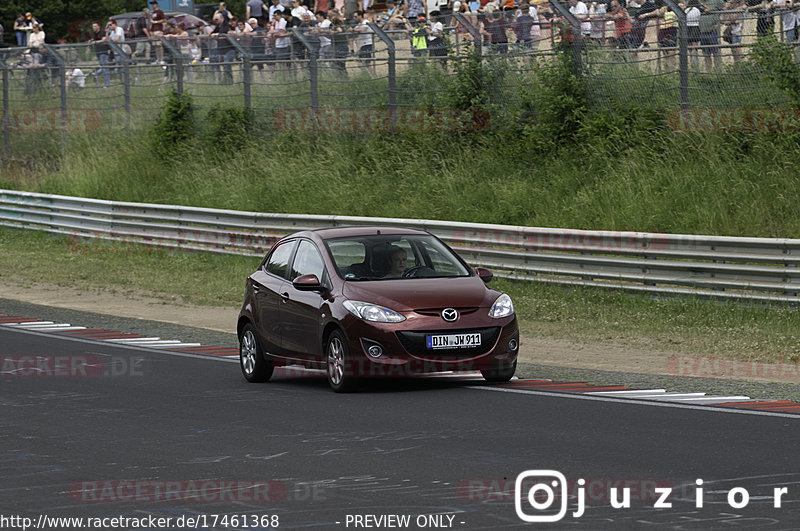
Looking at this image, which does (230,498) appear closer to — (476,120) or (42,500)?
(42,500)

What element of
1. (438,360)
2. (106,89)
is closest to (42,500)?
(438,360)

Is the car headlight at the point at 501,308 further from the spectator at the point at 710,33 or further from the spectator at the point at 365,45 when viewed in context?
the spectator at the point at 365,45

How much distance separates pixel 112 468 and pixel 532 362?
7.09 meters

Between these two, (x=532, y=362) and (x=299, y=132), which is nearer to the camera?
(x=532, y=362)

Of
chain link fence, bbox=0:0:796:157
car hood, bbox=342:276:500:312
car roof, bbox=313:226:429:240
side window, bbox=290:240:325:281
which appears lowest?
car hood, bbox=342:276:500:312

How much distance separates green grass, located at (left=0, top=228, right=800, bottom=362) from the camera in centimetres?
1593

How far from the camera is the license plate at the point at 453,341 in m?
12.2

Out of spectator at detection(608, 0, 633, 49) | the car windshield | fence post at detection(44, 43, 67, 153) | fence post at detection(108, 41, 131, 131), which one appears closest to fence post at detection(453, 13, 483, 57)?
spectator at detection(608, 0, 633, 49)

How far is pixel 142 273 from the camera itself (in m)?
25.5

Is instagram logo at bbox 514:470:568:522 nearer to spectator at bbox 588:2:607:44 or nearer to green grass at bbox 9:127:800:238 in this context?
green grass at bbox 9:127:800:238

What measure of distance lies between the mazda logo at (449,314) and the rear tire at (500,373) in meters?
→ 0.69

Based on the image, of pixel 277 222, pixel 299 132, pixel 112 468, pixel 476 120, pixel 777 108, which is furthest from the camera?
pixel 299 132

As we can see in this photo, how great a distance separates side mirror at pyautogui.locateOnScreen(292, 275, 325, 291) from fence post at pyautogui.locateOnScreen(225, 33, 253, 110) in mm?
18742

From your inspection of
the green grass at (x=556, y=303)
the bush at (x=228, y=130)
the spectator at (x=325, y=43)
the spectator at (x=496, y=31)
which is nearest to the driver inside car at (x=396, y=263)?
the green grass at (x=556, y=303)
